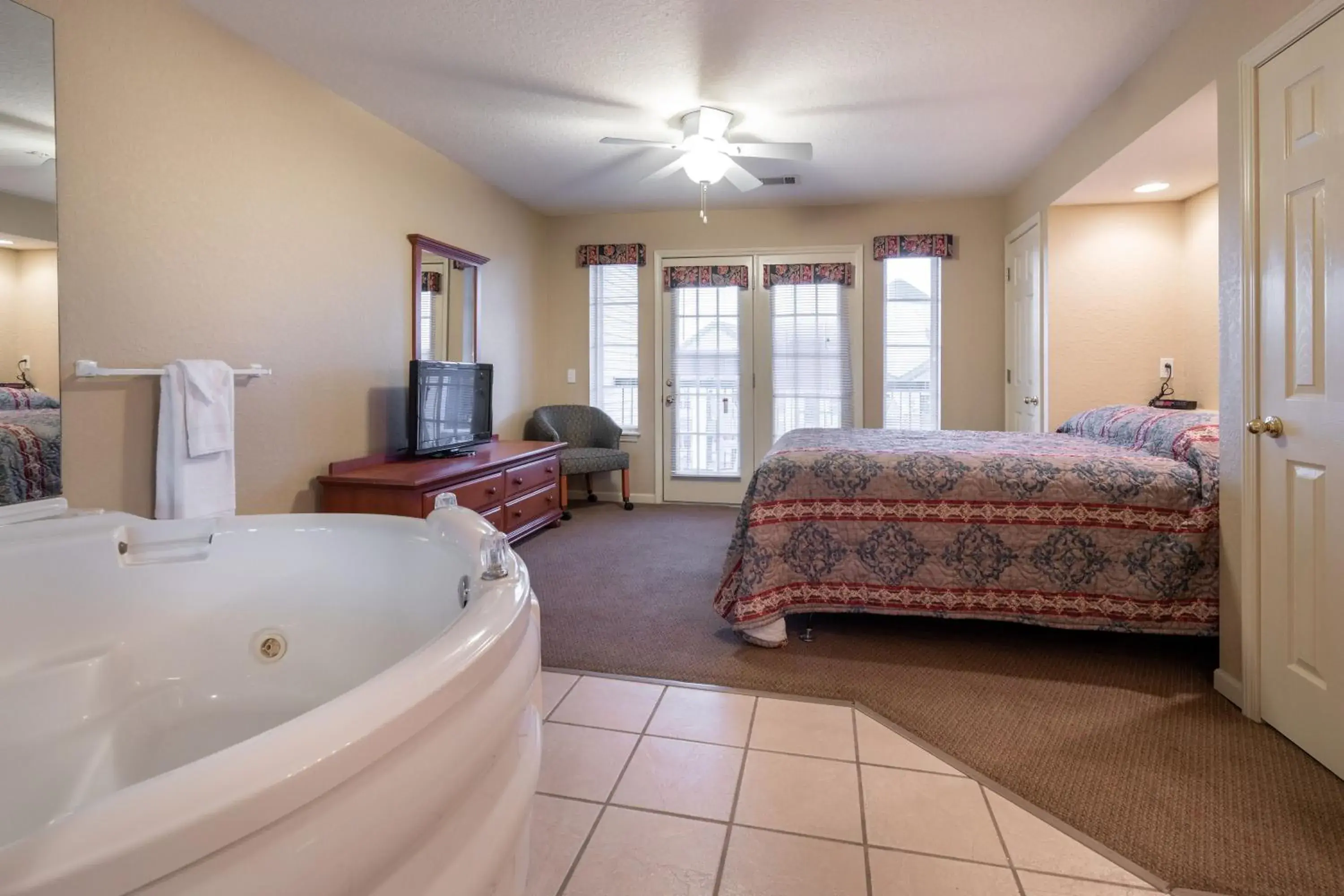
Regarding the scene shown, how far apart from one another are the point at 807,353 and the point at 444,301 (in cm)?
279

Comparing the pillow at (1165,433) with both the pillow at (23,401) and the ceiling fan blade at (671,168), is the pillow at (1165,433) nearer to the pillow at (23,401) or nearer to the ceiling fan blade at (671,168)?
the ceiling fan blade at (671,168)

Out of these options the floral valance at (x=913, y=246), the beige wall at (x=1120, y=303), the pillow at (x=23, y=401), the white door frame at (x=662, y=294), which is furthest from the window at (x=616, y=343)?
the pillow at (x=23, y=401)

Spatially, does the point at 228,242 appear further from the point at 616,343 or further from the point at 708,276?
the point at 708,276

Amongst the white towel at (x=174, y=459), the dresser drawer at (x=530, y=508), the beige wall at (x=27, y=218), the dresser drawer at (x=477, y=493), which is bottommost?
the dresser drawer at (x=530, y=508)

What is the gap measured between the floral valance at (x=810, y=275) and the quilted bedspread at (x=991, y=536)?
284 cm

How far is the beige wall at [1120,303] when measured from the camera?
3727 mm

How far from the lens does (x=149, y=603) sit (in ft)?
5.27

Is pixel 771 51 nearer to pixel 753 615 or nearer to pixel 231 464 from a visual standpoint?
pixel 753 615

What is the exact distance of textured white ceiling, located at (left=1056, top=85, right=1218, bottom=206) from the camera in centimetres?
266

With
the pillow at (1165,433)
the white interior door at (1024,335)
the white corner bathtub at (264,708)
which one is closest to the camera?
the white corner bathtub at (264,708)

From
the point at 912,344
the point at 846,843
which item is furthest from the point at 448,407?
the point at 912,344

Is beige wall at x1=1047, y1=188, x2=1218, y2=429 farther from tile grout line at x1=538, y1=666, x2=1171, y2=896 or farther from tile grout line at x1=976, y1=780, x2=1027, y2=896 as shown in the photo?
tile grout line at x1=976, y1=780, x2=1027, y2=896

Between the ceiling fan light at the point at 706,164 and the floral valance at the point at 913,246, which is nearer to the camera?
the ceiling fan light at the point at 706,164

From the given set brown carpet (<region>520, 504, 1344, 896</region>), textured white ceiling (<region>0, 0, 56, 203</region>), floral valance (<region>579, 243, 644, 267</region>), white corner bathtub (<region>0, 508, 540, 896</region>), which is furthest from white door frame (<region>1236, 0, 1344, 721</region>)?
floral valance (<region>579, 243, 644, 267</region>)
